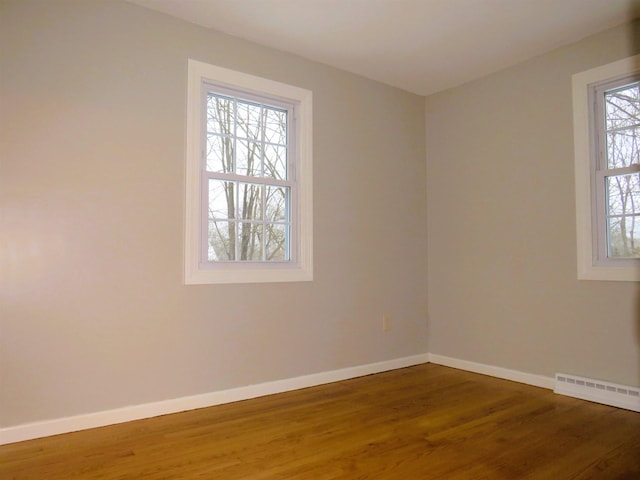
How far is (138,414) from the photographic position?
262 centimetres

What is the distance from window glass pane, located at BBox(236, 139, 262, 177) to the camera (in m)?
3.21

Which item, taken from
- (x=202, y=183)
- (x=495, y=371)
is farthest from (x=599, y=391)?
(x=202, y=183)

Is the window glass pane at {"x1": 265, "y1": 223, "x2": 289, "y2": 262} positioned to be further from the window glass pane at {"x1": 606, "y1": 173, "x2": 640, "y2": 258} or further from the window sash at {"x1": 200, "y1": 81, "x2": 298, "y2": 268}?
the window glass pane at {"x1": 606, "y1": 173, "x2": 640, "y2": 258}

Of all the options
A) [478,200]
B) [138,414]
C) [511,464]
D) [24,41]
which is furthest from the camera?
[478,200]

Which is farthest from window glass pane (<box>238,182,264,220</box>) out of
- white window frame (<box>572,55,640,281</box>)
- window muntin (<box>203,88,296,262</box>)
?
white window frame (<box>572,55,640,281</box>)

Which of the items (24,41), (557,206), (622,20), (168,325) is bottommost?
(168,325)

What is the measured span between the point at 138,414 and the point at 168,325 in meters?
0.55

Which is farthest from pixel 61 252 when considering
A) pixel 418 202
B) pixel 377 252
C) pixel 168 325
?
pixel 418 202

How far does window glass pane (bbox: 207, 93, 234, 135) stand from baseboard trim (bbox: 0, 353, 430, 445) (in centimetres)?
186

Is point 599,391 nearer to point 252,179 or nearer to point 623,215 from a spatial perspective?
point 623,215

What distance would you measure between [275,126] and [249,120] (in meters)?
0.23

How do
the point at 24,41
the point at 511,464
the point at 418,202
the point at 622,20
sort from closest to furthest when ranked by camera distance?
1. the point at 511,464
2. the point at 24,41
3. the point at 622,20
4. the point at 418,202

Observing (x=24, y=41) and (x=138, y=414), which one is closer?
(x=24, y=41)

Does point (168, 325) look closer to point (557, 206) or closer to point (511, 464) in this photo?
point (511, 464)
